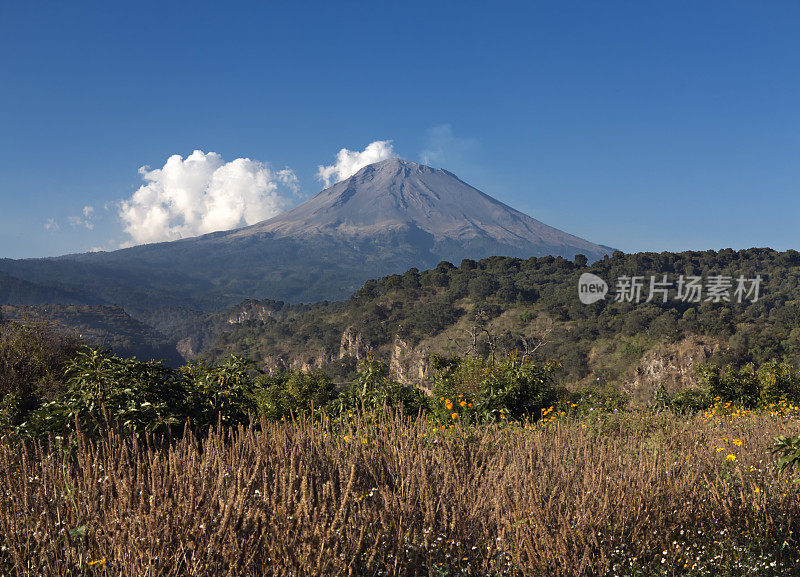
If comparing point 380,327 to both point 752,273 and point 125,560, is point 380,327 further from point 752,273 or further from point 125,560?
point 125,560

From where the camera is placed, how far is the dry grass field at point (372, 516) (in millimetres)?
2180

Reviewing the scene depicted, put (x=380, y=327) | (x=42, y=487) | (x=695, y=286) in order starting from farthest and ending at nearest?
(x=380, y=327) → (x=695, y=286) → (x=42, y=487)

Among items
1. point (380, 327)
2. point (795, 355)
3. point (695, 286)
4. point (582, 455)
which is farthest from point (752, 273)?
point (582, 455)

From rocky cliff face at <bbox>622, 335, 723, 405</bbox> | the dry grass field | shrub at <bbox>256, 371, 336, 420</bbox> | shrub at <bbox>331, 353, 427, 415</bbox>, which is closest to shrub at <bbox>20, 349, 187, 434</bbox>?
the dry grass field

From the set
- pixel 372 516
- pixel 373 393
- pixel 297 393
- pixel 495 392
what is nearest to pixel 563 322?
pixel 297 393

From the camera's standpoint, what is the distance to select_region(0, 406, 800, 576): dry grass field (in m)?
2.18

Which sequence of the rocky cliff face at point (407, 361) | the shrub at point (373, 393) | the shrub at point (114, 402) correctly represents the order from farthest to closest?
the rocky cliff face at point (407, 361) < the shrub at point (373, 393) < the shrub at point (114, 402)

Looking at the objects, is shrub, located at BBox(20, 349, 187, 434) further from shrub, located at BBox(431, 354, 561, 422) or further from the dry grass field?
shrub, located at BBox(431, 354, 561, 422)

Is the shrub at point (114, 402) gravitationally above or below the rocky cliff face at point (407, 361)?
above

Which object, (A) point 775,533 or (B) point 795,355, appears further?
(B) point 795,355

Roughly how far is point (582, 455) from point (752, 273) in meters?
71.1

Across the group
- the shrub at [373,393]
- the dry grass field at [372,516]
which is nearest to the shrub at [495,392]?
the shrub at [373,393]

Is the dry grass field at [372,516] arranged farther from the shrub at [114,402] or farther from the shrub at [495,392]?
the shrub at [495,392]

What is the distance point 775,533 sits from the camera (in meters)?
3.30
